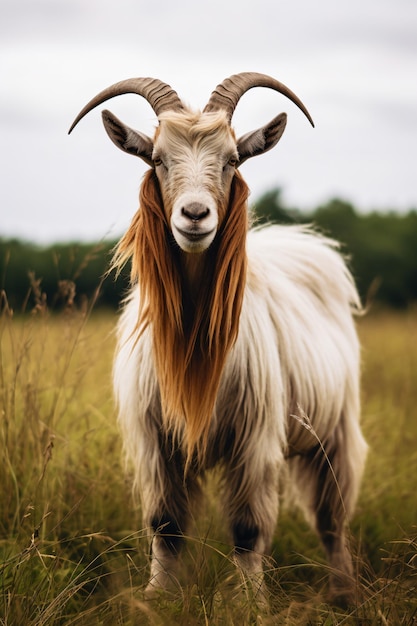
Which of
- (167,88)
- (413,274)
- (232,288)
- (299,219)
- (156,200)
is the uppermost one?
(167,88)

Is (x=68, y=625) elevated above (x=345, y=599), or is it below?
above

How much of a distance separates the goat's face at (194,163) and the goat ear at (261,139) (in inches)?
5.2

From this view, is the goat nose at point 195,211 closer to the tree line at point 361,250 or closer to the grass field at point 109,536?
the grass field at point 109,536

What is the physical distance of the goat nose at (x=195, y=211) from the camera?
294cm

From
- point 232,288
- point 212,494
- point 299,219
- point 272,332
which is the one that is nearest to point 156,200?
point 232,288

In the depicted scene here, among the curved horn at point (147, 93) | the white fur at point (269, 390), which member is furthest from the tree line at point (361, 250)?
the curved horn at point (147, 93)

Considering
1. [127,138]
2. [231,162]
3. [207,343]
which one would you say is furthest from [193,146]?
[207,343]

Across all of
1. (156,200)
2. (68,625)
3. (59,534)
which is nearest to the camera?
(68,625)

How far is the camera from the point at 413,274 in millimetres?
18828

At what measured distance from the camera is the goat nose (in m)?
2.94

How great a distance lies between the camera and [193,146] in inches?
126

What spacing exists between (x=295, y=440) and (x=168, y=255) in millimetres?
1490

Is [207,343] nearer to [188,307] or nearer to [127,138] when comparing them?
[188,307]

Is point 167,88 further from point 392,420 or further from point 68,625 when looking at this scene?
point 392,420
